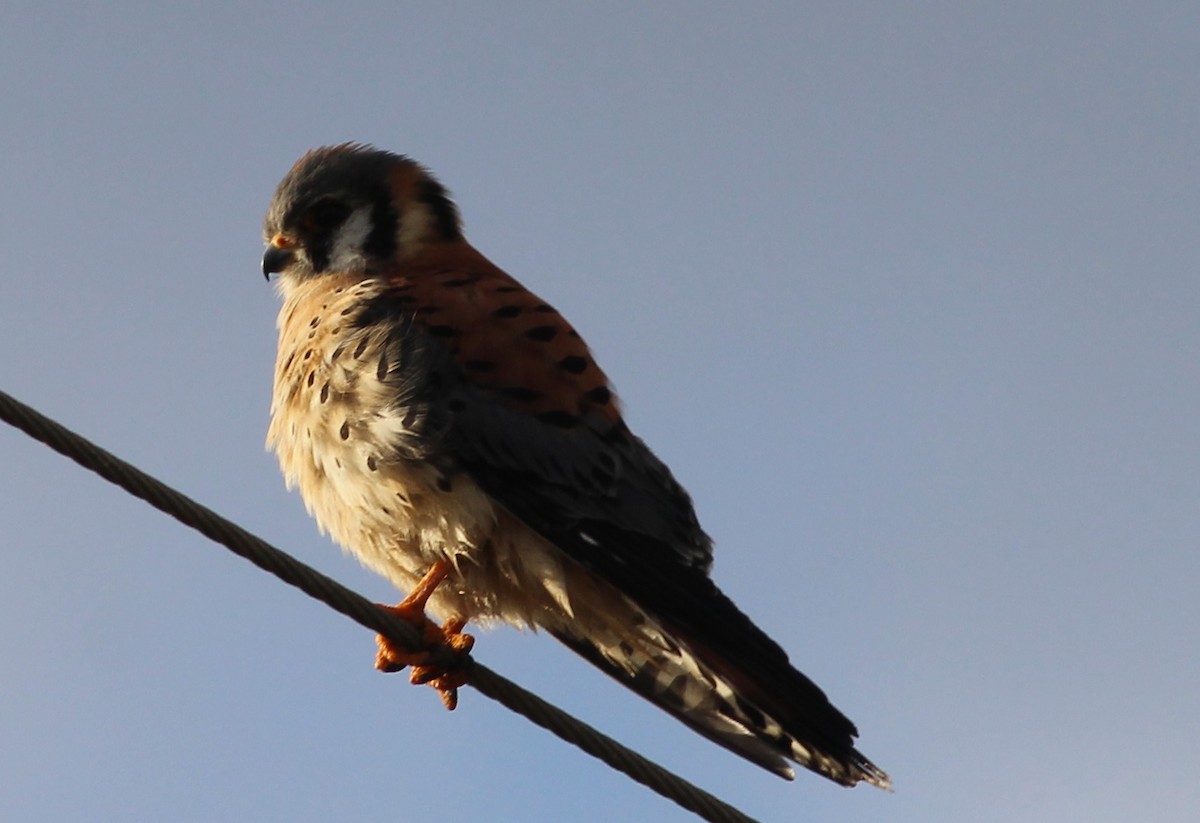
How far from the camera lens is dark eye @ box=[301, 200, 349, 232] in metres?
4.93

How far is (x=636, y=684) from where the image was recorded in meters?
3.99

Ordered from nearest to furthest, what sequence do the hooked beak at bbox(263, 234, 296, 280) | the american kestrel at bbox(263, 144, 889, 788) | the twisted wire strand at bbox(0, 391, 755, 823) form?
the twisted wire strand at bbox(0, 391, 755, 823) → the american kestrel at bbox(263, 144, 889, 788) → the hooked beak at bbox(263, 234, 296, 280)

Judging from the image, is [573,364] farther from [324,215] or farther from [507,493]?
[324,215]

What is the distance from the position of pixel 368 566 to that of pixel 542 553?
0.57 metres

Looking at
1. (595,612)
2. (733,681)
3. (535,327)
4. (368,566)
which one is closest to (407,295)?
(535,327)

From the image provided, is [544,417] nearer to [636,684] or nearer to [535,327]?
[535,327]

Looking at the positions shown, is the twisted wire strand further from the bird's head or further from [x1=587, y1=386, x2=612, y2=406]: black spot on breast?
the bird's head

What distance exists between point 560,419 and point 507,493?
266 mm

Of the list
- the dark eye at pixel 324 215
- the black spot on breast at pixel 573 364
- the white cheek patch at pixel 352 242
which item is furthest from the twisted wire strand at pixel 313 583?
the dark eye at pixel 324 215

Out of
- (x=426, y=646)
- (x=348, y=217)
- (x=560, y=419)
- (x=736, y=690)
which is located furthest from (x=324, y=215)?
(x=736, y=690)

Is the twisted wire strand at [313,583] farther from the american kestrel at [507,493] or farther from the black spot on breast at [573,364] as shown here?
the black spot on breast at [573,364]

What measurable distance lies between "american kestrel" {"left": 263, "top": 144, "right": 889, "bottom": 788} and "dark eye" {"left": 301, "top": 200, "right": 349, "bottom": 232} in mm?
711

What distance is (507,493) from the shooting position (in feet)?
12.2

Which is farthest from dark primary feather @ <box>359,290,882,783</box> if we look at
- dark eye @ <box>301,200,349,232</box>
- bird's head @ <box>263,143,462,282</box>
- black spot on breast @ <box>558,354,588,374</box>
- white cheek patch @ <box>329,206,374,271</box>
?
dark eye @ <box>301,200,349,232</box>
